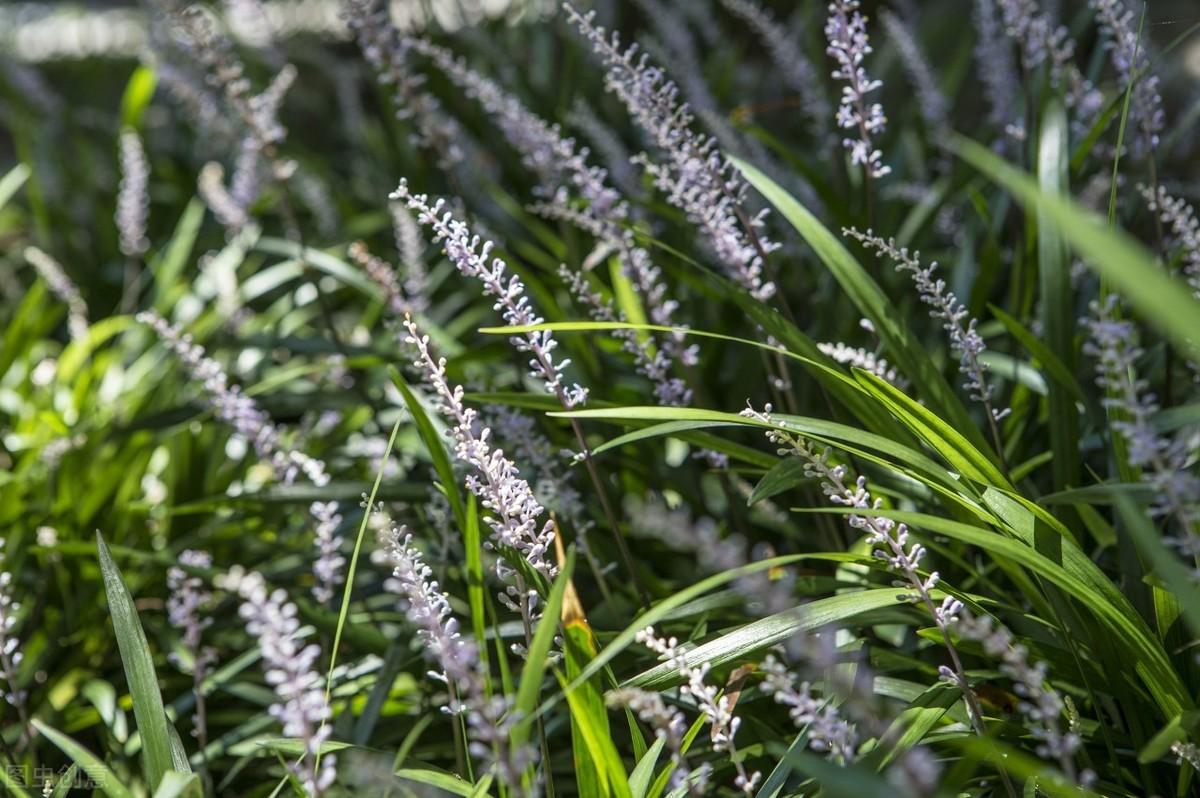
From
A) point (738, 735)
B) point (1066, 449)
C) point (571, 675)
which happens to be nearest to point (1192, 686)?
point (1066, 449)

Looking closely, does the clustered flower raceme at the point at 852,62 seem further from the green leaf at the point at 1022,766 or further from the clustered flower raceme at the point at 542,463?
the green leaf at the point at 1022,766

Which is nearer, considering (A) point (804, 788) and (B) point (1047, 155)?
(A) point (804, 788)

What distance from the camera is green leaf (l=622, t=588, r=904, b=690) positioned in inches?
57.4

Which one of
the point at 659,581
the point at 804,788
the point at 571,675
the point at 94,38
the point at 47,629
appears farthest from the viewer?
the point at 94,38

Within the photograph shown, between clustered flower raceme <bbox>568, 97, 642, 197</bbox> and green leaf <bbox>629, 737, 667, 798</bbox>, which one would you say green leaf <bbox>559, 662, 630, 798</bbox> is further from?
clustered flower raceme <bbox>568, 97, 642, 197</bbox>

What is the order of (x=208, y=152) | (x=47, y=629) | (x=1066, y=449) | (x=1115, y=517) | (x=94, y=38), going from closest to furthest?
(x=1115, y=517) < (x=1066, y=449) < (x=47, y=629) < (x=208, y=152) < (x=94, y=38)

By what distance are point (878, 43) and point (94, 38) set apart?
19.5 feet

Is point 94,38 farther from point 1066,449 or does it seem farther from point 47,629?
point 1066,449

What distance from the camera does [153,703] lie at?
4.88ft

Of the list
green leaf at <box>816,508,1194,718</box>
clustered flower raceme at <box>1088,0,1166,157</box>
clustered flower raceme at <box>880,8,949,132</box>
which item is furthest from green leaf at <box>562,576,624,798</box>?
clustered flower raceme at <box>880,8,949,132</box>

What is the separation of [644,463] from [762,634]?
3.00 feet

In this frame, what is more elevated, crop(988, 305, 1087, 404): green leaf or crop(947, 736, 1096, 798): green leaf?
crop(988, 305, 1087, 404): green leaf

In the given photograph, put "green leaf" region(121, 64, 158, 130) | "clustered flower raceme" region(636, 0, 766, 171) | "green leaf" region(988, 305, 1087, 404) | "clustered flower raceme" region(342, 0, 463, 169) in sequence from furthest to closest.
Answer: "green leaf" region(121, 64, 158, 130) < "clustered flower raceme" region(636, 0, 766, 171) < "clustered flower raceme" region(342, 0, 463, 169) < "green leaf" region(988, 305, 1087, 404)

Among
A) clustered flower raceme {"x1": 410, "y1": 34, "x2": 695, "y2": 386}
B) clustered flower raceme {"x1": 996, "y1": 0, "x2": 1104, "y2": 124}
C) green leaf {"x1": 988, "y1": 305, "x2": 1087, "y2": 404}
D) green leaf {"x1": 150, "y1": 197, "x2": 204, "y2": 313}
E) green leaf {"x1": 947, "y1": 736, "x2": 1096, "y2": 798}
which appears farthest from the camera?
green leaf {"x1": 150, "y1": 197, "x2": 204, "y2": 313}
